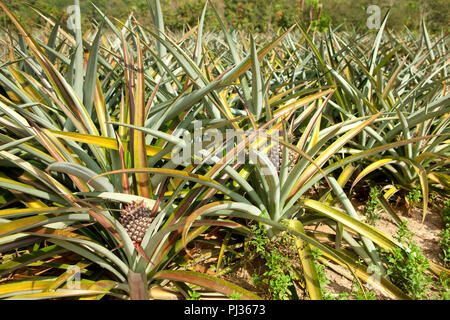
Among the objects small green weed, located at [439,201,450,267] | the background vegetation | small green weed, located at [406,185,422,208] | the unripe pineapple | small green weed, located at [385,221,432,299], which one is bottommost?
small green weed, located at [385,221,432,299]

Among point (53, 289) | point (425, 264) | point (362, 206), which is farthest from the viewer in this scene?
point (362, 206)

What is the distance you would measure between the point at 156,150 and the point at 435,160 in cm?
163

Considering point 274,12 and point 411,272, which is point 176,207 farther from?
point 274,12

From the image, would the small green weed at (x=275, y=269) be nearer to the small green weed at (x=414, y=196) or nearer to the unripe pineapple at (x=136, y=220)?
the unripe pineapple at (x=136, y=220)

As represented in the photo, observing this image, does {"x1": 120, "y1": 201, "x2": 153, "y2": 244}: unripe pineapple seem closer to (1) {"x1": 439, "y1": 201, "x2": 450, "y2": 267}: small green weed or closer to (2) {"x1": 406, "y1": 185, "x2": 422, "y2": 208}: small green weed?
(1) {"x1": 439, "y1": 201, "x2": 450, "y2": 267}: small green weed

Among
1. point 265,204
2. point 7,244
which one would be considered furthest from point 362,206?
point 7,244

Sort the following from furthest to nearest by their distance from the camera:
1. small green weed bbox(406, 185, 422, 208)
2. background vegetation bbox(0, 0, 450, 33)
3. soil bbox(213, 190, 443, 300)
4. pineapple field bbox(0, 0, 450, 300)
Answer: background vegetation bbox(0, 0, 450, 33), small green weed bbox(406, 185, 422, 208), soil bbox(213, 190, 443, 300), pineapple field bbox(0, 0, 450, 300)

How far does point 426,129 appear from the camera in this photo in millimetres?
1702

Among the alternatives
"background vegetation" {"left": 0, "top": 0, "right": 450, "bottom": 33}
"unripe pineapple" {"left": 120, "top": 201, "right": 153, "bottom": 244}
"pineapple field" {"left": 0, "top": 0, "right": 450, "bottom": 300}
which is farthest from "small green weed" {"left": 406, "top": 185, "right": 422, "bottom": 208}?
"background vegetation" {"left": 0, "top": 0, "right": 450, "bottom": 33}

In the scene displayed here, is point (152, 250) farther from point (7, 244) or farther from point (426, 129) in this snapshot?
point (426, 129)

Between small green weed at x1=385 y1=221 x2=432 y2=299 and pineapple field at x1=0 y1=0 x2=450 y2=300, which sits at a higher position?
pineapple field at x1=0 y1=0 x2=450 y2=300

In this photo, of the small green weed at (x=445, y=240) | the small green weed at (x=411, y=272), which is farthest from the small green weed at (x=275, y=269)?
the small green weed at (x=445, y=240)

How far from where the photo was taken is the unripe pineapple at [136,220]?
968 mm

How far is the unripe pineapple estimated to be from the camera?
3.18 feet
